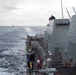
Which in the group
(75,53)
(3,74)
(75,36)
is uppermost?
(75,36)

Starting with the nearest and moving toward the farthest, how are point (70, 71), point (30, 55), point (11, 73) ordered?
point (70, 71), point (11, 73), point (30, 55)

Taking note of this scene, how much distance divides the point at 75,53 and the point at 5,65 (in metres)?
22.3

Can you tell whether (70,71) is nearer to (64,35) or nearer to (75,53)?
(75,53)

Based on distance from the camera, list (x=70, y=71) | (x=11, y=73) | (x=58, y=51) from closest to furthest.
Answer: (x=70, y=71), (x=58, y=51), (x=11, y=73)

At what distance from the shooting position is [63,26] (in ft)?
97.9

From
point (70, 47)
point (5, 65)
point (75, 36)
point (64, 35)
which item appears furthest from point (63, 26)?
point (5, 65)

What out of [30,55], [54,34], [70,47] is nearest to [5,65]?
[30,55]

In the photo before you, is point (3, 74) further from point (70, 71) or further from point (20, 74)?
point (70, 71)

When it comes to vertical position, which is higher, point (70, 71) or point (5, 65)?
point (70, 71)

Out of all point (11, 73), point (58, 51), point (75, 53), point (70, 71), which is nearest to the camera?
point (70, 71)

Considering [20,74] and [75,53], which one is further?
[20,74]

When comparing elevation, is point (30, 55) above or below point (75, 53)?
below

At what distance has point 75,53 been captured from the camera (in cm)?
1927

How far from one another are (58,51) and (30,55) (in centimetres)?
982
